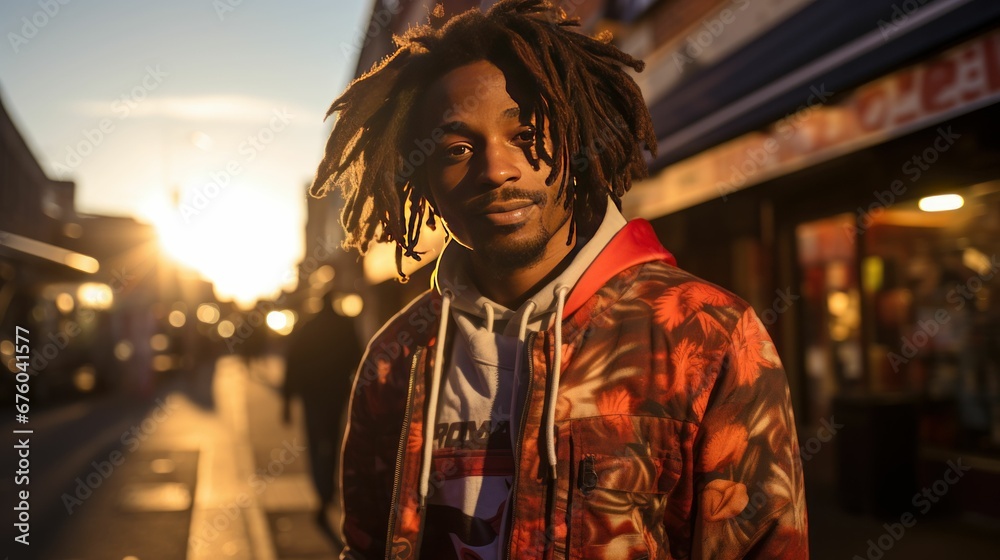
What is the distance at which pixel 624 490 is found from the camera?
54.3 inches

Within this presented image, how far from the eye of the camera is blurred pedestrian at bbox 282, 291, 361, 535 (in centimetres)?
686

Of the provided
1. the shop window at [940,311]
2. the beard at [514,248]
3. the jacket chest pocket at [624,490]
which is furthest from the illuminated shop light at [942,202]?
the jacket chest pocket at [624,490]

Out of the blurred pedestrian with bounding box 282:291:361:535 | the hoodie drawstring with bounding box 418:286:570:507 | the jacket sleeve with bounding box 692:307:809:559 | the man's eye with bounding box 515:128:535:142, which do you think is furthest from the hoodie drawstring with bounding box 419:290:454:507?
the blurred pedestrian with bounding box 282:291:361:535

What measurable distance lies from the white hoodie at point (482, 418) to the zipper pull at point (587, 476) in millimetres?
149

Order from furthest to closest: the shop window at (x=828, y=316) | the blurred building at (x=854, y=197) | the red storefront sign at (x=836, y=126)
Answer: the shop window at (x=828, y=316)
the blurred building at (x=854, y=197)
the red storefront sign at (x=836, y=126)

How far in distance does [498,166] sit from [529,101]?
0.53 feet

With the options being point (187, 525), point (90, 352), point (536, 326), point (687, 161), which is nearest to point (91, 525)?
point (187, 525)

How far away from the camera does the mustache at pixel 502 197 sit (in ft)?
4.95

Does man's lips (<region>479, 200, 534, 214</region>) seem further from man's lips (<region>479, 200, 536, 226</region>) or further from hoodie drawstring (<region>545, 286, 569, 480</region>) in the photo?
hoodie drawstring (<region>545, 286, 569, 480</region>)

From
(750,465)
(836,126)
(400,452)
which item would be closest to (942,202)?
(836,126)

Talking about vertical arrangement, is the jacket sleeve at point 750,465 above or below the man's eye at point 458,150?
below

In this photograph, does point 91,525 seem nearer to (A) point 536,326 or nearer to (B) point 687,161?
(B) point 687,161

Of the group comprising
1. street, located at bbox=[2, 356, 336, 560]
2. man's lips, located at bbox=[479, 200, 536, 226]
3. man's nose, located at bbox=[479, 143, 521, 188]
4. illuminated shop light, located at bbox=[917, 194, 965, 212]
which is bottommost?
street, located at bbox=[2, 356, 336, 560]

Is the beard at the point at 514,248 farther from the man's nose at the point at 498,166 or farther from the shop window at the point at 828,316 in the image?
the shop window at the point at 828,316
